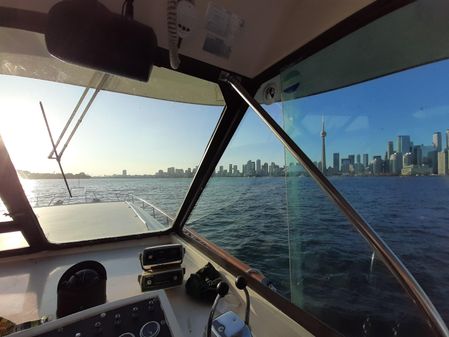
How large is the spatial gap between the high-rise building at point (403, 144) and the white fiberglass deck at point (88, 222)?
6.72 ft

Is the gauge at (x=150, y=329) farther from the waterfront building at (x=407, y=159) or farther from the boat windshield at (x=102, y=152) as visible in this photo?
the boat windshield at (x=102, y=152)

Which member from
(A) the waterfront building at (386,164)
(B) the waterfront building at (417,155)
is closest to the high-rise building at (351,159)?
(A) the waterfront building at (386,164)

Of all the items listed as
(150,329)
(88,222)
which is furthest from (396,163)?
(88,222)

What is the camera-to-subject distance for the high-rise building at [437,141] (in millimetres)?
883

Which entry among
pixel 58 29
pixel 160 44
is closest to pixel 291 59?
pixel 160 44

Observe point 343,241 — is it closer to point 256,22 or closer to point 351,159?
point 351,159

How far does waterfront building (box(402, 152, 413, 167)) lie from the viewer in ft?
3.23

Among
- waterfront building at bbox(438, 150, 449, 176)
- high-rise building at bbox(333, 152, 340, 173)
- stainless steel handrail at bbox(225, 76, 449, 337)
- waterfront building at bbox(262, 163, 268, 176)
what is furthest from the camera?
waterfront building at bbox(262, 163, 268, 176)

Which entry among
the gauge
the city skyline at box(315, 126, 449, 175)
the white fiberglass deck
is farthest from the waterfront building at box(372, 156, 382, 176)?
the white fiberglass deck

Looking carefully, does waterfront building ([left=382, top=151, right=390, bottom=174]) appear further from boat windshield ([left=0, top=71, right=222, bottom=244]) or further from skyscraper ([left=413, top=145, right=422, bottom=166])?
boat windshield ([left=0, top=71, right=222, bottom=244])

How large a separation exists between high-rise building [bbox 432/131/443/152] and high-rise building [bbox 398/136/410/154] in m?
0.10

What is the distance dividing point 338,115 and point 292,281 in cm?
97

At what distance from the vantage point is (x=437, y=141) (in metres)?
0.89

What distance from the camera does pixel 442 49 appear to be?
0.86 metres
